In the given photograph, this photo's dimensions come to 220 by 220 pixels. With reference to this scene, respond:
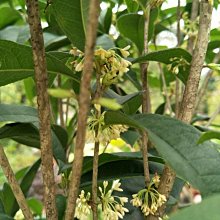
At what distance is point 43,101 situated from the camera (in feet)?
1.83

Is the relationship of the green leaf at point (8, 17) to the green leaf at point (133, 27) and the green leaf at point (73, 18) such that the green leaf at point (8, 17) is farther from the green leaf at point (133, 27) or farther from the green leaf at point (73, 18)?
the green leaf at point (73, 18)

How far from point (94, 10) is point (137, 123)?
23 cm

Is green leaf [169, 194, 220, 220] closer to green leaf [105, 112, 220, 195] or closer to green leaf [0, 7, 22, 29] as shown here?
green leaf [105, 112, 220, 195]

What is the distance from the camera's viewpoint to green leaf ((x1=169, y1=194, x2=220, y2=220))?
13.6 inches

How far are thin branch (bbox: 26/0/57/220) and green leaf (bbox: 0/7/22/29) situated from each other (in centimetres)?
64

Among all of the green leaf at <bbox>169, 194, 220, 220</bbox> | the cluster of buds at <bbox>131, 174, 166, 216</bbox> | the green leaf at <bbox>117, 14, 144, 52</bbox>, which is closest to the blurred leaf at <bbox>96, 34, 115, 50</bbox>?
the green leaf at <bbox>117, 14, 144, 52</bbox>

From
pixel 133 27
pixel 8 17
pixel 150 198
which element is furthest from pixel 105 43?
pixel 8 17

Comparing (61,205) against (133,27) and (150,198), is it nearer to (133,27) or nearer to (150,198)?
(150,198)

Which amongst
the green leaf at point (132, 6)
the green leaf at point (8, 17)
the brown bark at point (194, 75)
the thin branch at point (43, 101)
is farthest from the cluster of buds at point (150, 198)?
the green leaf at point (8, 17)

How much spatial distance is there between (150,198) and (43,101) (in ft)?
0.81

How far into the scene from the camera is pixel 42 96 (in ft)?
1.81

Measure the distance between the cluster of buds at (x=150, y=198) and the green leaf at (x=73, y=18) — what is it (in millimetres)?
230

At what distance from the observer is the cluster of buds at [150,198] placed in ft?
2.14

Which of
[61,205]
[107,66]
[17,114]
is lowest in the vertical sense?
[61,205]
